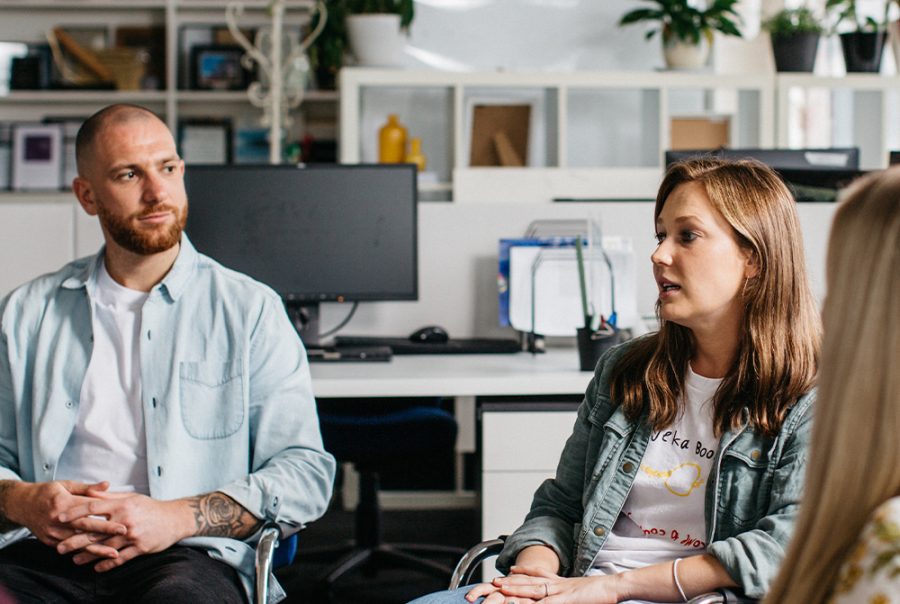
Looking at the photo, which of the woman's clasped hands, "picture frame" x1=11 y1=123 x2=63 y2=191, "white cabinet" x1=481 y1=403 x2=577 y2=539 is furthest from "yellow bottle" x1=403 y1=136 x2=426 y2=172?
the woman's clasped hands

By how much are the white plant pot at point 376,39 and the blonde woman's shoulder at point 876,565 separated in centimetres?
389

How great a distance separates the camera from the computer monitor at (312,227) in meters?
2.67

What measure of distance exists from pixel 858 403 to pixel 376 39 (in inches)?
153

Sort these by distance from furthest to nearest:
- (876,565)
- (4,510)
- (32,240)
Answer: (32,240)
(4,510)
(876,565)

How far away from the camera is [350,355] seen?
8.24 ft

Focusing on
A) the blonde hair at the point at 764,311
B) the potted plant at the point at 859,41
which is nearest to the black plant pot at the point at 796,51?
the potted plant at the point at 859,41

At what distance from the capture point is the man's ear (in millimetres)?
1907

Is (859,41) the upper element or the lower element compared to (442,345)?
upper

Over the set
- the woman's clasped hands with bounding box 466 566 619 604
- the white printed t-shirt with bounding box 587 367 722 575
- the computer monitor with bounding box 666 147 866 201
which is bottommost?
the woman's clasped hands with bounding box 466 566 619 604

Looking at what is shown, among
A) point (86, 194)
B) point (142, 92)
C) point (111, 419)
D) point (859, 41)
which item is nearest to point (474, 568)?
point (111, 419)

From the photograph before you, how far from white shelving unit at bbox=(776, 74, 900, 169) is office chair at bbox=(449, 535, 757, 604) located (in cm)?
349

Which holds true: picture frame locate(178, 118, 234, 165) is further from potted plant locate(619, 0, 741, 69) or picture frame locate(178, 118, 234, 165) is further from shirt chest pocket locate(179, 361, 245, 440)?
shirt chest pocket locate(179, 361, 245, 440)

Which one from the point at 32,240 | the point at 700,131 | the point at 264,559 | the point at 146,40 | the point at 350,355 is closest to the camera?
the point at 264,559

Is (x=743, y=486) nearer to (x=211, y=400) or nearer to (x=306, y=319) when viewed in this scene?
(x=211, y=400)
